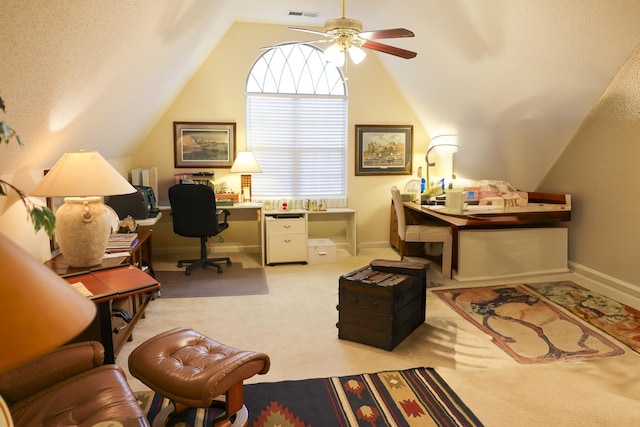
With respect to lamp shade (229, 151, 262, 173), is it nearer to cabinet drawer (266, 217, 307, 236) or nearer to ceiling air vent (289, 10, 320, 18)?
cabinet drawer (266, 217, 307, 236)

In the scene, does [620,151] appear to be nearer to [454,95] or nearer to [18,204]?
[454,95]

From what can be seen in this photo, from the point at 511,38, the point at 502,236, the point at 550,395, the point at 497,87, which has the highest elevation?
the point at 511,38

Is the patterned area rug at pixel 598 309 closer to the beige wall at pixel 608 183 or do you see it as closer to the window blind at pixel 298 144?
the beige wall at pixel 608 183

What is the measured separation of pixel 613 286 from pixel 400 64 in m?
3.19

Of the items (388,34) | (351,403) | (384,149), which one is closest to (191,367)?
(351,403)

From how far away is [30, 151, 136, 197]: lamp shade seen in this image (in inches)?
104

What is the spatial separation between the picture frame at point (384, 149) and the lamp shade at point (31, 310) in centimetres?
549

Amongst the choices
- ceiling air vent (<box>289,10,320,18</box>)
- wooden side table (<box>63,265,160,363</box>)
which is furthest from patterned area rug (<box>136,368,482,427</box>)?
ceiling air vent (<box>289,10,320,18</box>)

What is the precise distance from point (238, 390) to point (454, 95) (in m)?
3.78

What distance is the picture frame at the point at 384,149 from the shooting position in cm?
608

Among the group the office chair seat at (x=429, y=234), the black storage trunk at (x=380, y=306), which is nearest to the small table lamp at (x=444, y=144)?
the office chair seat at (x=429, y=234)

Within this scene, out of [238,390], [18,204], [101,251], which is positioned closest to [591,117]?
[238,390]

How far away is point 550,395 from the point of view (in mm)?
2604

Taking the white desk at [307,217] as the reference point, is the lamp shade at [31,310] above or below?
above
